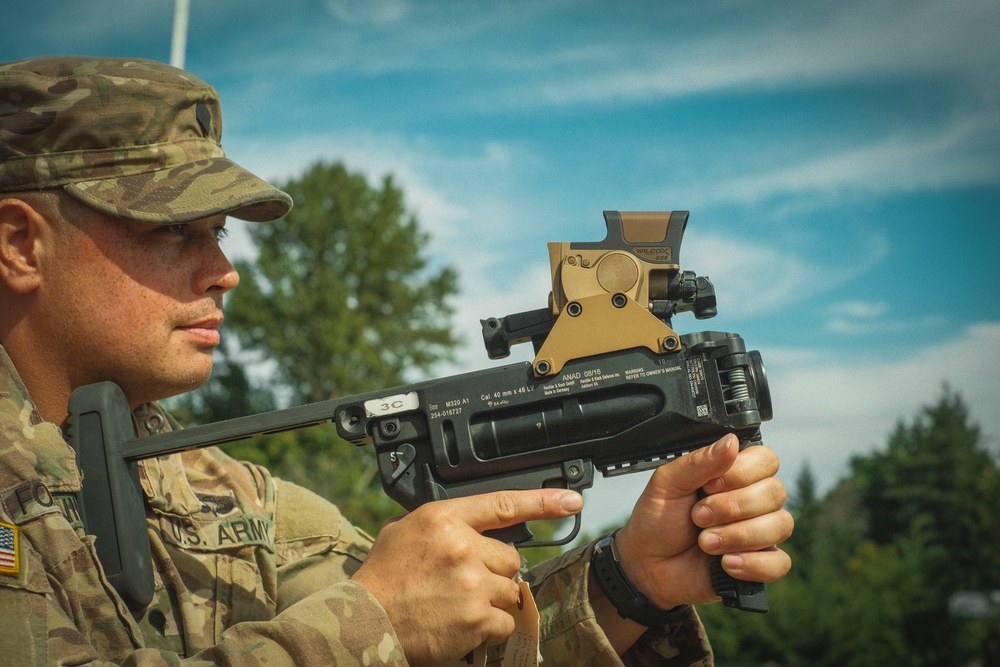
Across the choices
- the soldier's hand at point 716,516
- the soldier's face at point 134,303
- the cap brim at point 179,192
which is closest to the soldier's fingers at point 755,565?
the soldier's hand at point 716,516

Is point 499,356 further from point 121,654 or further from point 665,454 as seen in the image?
point 121,654

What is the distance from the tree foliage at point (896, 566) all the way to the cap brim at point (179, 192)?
42.8 m

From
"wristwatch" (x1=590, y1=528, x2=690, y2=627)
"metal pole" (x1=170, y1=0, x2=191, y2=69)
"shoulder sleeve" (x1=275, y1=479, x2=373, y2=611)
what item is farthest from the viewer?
"metal pole" (x1=170, y1=0, x2=191, y2=69)

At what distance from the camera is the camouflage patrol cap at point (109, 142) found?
2.96 meters

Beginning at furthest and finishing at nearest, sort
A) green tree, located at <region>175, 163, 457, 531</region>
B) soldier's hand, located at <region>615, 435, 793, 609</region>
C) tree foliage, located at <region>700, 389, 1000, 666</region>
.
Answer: tree foliage, located at <region>700, 389, 1000, 666</region>
green tree, located at <region>175, 163, 457, 531</region>
soldier's hand, located at <region>615, 435, 793, 609</region>

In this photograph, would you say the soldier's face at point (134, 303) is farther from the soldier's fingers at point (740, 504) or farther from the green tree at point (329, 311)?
the green tree at point (329, 311)

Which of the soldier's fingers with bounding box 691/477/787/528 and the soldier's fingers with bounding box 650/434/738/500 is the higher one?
the soldier's fingers with bounding box 650/434/738/500

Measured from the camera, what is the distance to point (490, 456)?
2.95 metres

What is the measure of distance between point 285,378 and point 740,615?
28.5 m

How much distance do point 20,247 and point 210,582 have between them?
1.31m

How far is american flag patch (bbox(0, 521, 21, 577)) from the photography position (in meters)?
2.29

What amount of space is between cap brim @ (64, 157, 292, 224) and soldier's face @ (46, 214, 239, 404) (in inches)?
3.7

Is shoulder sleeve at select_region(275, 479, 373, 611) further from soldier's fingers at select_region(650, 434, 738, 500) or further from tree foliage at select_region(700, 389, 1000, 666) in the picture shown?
tree foliage at select_region(700, 389, 1000, 666)

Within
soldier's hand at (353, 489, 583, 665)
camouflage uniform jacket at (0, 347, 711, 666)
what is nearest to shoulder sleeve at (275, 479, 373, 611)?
camouflage uniform jacket at (0, 347, 711, 666)
